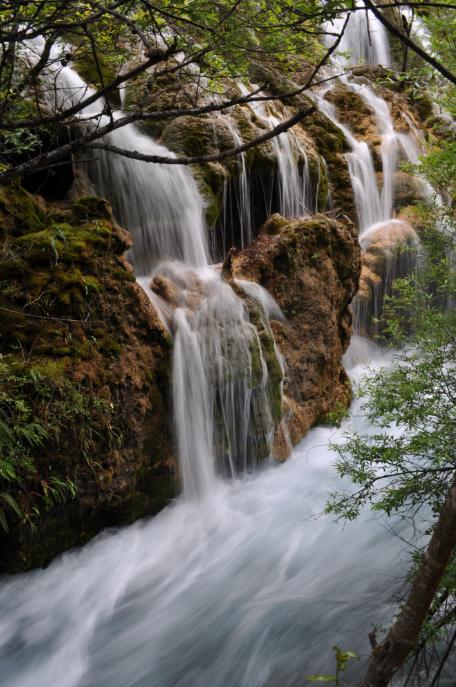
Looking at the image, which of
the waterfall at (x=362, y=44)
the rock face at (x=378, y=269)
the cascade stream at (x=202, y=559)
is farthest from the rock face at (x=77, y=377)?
the waterfall at (x=362, y=44)

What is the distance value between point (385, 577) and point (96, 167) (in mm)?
5896

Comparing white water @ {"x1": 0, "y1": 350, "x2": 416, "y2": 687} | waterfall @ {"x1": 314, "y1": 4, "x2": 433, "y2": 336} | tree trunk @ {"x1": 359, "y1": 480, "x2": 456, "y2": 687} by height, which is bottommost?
white water @ {"x1": 0, "y1": 350, "x2": 416, "y2": 687}

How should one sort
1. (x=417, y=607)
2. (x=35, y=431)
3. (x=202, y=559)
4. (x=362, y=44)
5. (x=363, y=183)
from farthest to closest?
(x=362, y=44) → (x=363, y=183) → (x=202, y=559) → (x=35, y=431) → (x=417, y=607)

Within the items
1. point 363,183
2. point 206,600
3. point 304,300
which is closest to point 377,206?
point 363,183

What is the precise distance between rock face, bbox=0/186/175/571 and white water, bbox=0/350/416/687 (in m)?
0.35

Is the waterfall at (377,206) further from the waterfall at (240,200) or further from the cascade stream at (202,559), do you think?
the cascade stream at (202,559)

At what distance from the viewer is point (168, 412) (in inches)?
227

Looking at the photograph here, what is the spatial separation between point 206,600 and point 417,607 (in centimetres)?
305

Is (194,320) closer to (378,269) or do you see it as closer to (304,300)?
(304,300)

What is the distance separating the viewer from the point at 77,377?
464 centimetres

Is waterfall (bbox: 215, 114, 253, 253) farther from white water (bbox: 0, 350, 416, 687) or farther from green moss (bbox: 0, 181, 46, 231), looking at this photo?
white water (bbox: 0, 350, 416, 687)

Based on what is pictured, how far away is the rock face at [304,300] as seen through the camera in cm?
743

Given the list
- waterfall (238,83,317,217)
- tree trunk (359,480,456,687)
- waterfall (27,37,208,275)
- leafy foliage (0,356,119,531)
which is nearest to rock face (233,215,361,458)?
waterfall (27,37,208,275)

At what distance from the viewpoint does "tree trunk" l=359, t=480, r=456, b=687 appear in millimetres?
1924
